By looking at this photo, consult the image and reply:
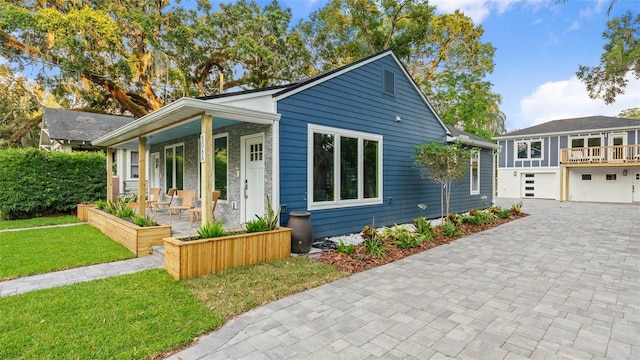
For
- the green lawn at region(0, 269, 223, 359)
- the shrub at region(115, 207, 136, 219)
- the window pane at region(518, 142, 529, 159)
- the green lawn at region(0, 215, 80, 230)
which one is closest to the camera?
the green lawn at region(0, 269, 223, 359)

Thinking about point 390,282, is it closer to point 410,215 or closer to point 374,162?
point 374,162

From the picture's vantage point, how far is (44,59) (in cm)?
1388

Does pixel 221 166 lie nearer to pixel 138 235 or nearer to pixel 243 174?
pixel 243 174

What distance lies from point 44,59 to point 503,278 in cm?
1905

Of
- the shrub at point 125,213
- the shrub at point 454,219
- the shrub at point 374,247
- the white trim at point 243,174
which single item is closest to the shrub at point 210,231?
the white trim at point 243,174

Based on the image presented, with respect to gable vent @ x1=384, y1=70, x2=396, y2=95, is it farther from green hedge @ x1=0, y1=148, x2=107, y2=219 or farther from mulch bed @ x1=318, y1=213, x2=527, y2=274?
green hedge @ x1=0, y1=148, x2=107, y2=219

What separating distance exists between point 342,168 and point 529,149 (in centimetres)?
1946

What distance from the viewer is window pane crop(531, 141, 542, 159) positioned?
804 inches

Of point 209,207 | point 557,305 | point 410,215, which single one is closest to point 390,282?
point 557,305

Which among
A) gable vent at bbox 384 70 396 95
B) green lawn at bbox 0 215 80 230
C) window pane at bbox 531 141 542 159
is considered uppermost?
gable vent at bbox 384 70 396 95

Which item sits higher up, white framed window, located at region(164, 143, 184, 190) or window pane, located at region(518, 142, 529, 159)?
window pane, located at region(518, 142, 529, 159)

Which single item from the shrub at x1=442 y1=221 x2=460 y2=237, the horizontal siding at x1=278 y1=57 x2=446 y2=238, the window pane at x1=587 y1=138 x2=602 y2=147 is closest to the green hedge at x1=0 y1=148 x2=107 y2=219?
the horizontal siding at x1=278 y1=57 x2=446 y2=238

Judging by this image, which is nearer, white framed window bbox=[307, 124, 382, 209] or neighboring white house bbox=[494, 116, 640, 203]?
white framed window bbox=[307, 124, 382, 209]

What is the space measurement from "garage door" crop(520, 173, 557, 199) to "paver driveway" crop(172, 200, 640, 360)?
17347 millimetres
